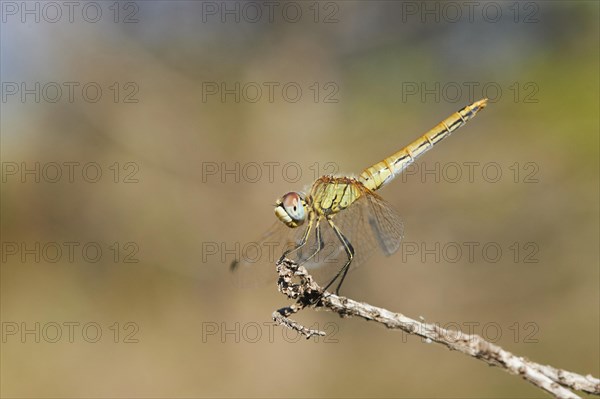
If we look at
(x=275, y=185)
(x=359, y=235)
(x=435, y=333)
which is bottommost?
(x=435, y=333)

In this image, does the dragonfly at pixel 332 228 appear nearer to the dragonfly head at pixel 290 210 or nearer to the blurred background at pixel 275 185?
the dragonfly head at pixel 290 210

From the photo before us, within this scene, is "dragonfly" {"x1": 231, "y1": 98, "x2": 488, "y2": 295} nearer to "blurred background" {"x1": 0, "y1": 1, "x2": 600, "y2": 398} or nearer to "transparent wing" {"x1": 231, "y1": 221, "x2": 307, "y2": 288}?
"transparent wing" {"x1": 231, "y1": 221, "x2": 307, "y2": 288}

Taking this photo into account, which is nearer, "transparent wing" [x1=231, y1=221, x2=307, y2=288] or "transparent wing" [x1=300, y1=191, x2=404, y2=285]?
"transparent wing" [x1=300, y1=191, x2=404, y2=285]

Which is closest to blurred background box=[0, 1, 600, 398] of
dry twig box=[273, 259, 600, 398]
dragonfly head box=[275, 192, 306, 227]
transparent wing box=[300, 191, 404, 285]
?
transparent wing box=[300, 191, 404, 285]

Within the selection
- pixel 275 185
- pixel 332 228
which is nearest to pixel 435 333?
pixel 332 228

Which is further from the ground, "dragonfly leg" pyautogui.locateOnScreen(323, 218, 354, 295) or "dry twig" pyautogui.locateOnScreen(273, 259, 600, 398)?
"dragonfly leg" pyautogui.locateOnScreen(323, 218, 354, 295)

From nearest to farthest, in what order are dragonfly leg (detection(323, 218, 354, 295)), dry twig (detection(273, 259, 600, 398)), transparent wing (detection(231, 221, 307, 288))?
dry twig (detection(273, 259, 600, 398))
dragonfly leg (detection(323, 218, 354, 295))
transparent wing (detection(231, 221, 307, 288))

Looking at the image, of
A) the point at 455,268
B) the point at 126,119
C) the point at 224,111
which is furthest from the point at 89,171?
the point at 455,268

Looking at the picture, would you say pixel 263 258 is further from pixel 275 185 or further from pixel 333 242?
pixel 275 185

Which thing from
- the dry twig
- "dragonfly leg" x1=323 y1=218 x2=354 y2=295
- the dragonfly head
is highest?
the dragonfly head
